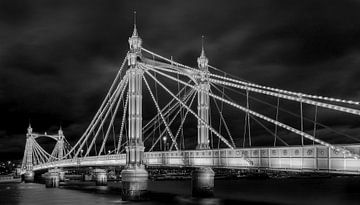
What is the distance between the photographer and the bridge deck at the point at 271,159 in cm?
3603

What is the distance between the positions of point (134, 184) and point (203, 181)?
10.9 meters

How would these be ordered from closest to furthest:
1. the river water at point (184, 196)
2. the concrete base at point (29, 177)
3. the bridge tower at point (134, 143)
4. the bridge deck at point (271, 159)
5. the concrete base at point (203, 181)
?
the bridge deck at point (271, 159)
the bridge tower at point (134, 143)
the concrete base at point (203, 181)
the river water at point (184, 196)
the concrete base at point (29, 177)

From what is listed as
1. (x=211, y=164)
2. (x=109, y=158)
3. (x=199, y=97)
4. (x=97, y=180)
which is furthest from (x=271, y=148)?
(x=97, y=180)

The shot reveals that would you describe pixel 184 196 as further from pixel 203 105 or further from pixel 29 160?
pixel 29 160

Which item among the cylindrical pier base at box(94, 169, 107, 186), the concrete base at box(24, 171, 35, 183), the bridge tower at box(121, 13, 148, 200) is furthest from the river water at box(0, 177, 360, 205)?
the concrete base at box(24, 171, 35, 183)

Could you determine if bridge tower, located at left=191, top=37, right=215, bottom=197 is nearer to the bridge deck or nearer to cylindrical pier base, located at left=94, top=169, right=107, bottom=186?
the bridge deck

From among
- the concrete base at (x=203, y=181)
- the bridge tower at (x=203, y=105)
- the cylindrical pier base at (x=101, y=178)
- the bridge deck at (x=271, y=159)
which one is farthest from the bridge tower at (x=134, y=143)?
the cylindrical pier base at (x=101, y=178)

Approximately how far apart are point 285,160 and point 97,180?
84655 mm

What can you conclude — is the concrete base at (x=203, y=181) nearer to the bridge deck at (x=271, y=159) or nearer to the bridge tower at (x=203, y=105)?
the bridge tower at (x=203, y=105)

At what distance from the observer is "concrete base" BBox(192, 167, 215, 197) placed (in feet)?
199

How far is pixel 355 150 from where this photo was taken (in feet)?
114

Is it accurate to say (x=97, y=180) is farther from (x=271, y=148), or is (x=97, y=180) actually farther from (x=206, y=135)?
(x=271, y=148)

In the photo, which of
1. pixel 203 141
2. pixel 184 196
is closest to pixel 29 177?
pixel 184 196

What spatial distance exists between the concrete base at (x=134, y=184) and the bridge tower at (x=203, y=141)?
9.20 meters
